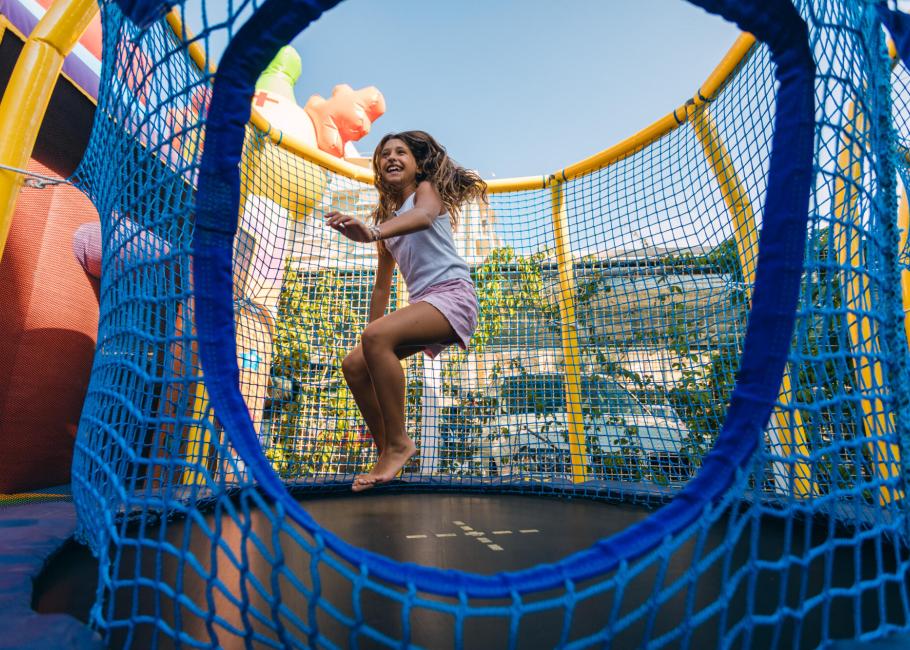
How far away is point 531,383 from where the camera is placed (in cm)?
221

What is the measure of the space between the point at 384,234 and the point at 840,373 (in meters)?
0.91

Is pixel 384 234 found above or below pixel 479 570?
above

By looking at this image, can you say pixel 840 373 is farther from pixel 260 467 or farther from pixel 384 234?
pixel 384 234

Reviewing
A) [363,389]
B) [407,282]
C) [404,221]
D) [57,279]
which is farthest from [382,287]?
[57,279]

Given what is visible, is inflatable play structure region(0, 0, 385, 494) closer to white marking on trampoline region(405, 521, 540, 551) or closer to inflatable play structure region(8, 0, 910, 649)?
inflatable play structure region(8, 0, 910, 649)

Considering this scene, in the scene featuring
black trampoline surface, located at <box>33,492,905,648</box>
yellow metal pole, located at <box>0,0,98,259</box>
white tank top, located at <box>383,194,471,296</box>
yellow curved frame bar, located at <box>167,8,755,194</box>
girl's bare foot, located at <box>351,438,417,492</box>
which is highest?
yellow curved frame bar, located at <box>167,8,755,194</box>

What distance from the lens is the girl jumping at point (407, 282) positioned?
1.36 m

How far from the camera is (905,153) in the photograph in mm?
1294

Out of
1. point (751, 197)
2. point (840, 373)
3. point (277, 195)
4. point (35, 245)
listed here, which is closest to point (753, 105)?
point (751, 197)

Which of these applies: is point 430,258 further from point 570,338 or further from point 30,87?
point 30,87

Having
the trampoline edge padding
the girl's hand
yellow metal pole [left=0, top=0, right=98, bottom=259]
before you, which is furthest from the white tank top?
the trampoline edge padding

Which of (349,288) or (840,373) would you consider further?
(349,288)

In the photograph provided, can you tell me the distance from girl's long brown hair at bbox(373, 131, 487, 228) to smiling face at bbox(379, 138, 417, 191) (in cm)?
2

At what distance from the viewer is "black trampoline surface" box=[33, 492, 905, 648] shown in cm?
63
